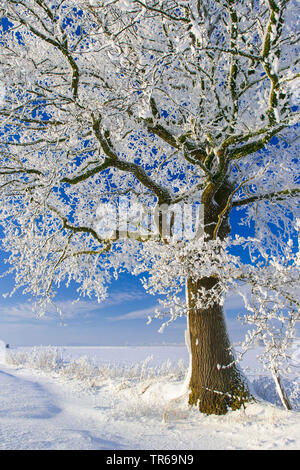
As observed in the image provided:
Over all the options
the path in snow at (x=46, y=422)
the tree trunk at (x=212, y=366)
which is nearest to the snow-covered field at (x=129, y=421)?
the path in snow at (x=46, y=422)

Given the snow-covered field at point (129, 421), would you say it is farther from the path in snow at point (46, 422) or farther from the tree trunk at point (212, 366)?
the tree trunk at point (212, 366)

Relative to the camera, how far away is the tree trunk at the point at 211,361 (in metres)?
6.23

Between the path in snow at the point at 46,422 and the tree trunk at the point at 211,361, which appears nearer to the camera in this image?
the path in snow at the point at 46,422

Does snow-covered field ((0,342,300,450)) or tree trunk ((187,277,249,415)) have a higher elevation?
tree trunk ((187,277,249,415))

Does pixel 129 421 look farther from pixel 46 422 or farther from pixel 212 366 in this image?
pixel 212 366

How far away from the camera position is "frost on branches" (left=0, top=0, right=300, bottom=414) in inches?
182

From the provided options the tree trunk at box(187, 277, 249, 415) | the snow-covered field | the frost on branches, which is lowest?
the snow-covered field

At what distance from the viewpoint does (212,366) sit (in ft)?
21.4

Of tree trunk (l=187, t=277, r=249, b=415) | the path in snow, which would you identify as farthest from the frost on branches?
the path in snow

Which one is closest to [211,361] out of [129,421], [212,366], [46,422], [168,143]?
[212,366]

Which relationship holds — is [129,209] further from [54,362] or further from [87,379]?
[54,362]

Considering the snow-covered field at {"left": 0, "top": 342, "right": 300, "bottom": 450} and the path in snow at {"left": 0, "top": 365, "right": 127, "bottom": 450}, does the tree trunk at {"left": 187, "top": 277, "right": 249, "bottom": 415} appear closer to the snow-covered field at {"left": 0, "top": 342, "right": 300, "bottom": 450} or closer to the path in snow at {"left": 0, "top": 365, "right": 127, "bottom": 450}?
the snow-covered field at {"left": 0, "top": 342, "right": 300, "bottom": 450}

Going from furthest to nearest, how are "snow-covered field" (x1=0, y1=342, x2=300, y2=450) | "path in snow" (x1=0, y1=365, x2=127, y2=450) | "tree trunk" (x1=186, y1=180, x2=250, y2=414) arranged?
1. "tree trunk" (x1=186, y1=180, x2=250, y2=414)
2. "snow-covered field" (x1=0, y1=342, x2=300, y2=450)
3. "path in snow" (x1=0, y1=365, x2=127, y2=450)
